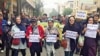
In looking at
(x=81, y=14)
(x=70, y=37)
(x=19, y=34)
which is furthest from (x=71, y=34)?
(x=81, y=14)

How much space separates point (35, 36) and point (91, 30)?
1865 mm

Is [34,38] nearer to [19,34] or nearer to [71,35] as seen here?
[19,34]

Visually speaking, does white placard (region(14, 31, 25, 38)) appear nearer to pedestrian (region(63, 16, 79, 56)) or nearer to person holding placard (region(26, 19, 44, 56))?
person holding placard (region(26, 19, 44, 56))

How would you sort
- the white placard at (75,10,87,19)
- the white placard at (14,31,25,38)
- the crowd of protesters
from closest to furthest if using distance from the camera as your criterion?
the crowd of protesters → the white placard at (14,31,25,38) → the white placard at (75,10,87,19)

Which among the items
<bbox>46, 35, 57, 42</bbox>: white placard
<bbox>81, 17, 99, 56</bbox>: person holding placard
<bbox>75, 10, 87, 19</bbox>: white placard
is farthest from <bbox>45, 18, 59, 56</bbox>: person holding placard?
<bbox>75, 10, 87, 19</bbox>: white placard

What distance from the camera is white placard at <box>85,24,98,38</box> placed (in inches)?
433

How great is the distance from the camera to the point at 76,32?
11.4 metres

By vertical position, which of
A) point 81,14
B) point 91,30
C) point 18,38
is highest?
point 81,14

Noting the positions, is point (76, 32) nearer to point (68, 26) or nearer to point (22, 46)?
point (68, 26)

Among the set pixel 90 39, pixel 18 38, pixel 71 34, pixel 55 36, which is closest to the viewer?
pixel 90 39

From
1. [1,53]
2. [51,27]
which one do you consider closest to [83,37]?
[51,27]

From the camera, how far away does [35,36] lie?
447 inches

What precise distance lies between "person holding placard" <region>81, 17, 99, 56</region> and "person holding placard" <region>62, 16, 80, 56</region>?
32 cm

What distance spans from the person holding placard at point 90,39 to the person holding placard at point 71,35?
12.5 inches
